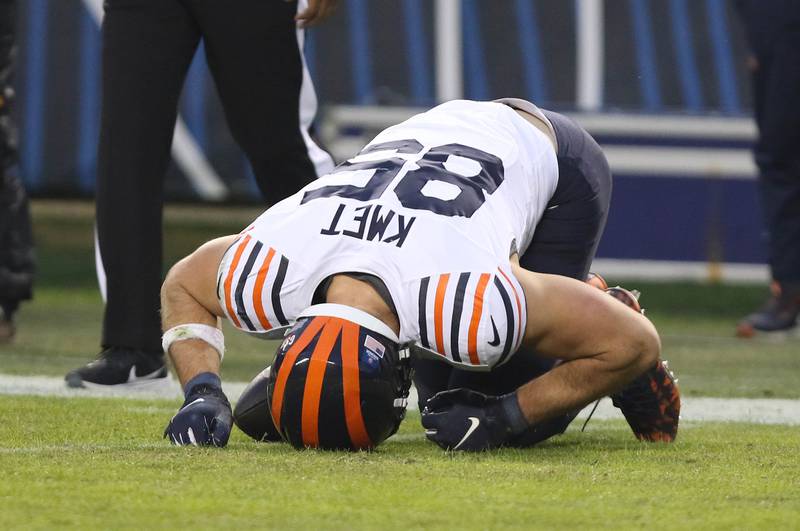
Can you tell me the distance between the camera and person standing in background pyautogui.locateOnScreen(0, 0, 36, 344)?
6043 mm

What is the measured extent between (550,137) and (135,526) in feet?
6.39

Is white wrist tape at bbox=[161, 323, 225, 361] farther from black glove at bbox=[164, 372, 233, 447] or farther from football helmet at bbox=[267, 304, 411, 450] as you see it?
football helmet at bbox=[267, 304, 411, 450]

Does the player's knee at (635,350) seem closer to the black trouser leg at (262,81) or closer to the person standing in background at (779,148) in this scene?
the black trouser leg at (262,81)

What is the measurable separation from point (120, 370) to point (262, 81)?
915 mm

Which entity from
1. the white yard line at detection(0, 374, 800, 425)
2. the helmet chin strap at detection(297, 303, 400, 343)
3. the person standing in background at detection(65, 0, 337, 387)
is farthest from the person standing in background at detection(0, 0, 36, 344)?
the helmet chin strap at detection(297, 303, 400, 343)

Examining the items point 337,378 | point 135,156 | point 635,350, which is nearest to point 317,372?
point 337,378

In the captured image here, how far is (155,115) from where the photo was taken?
468 cm

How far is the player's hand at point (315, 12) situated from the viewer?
4.61 m

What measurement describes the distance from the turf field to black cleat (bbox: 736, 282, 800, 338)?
3.21 m

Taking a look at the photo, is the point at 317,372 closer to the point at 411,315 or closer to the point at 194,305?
the point at 411,315

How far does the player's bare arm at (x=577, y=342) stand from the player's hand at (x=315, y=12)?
152 centimetres

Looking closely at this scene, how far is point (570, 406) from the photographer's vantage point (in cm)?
344

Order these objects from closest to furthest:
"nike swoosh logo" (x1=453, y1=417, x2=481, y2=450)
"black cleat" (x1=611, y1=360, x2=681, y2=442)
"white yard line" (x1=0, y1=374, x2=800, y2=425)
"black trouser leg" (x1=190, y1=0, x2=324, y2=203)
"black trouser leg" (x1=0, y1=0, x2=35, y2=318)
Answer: "nike swoosh logo" (x1=453, y1=417, x2=481, y2=450)
"black cleat" (x1=611, y1=360, x2=681, y2=442)
"white yard line" (x1=0, y1=374, x2=800, y2=425)
"black trouser leg" (x1=190, y1=0, x2=324, y2=203)
"black trouser leg" (x1=0, y1=0, x2=35, y2=318)

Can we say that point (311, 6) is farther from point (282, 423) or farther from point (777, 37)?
point (777, 37)
